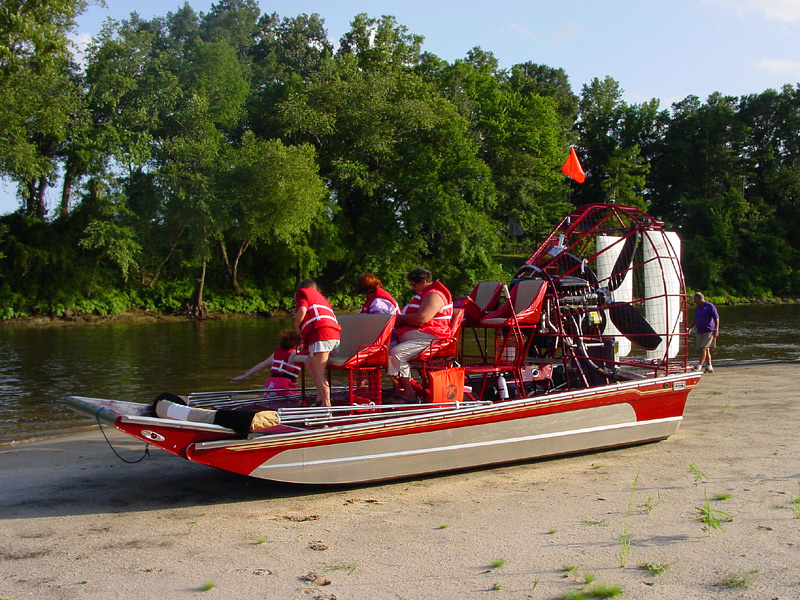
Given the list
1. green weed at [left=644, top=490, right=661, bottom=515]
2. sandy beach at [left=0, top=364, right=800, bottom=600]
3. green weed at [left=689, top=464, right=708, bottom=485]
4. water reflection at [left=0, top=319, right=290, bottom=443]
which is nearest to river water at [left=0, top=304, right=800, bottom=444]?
water reflection at [left=0, top=319, right=290, bottom=443]

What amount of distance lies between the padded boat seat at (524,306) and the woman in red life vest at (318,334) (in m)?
2.20

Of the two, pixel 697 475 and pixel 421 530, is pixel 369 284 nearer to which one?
pixel 421 530

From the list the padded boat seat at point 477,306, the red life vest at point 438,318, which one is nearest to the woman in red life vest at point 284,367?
the red life vest at point 438,318

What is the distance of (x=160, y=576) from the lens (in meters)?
5.37

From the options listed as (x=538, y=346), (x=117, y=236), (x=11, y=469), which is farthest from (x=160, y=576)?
(x=117, y=236)

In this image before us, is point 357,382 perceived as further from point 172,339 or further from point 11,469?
point 172,339

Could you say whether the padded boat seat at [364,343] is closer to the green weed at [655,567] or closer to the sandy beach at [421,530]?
the sandy beach at [421,530]

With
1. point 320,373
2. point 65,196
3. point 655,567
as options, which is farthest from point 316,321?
point 65,196

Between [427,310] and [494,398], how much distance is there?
193cm

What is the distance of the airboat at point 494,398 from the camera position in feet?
23.1

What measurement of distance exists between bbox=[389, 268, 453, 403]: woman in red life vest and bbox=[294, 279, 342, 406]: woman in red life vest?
29.2 inches

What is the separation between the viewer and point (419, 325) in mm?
8352

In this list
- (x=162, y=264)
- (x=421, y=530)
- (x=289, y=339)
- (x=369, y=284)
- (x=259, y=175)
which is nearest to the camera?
(x=421, y=530)

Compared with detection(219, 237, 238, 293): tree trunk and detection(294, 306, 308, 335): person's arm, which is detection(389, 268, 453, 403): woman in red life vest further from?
detection(219, 237, 238, 293): tree trunk
